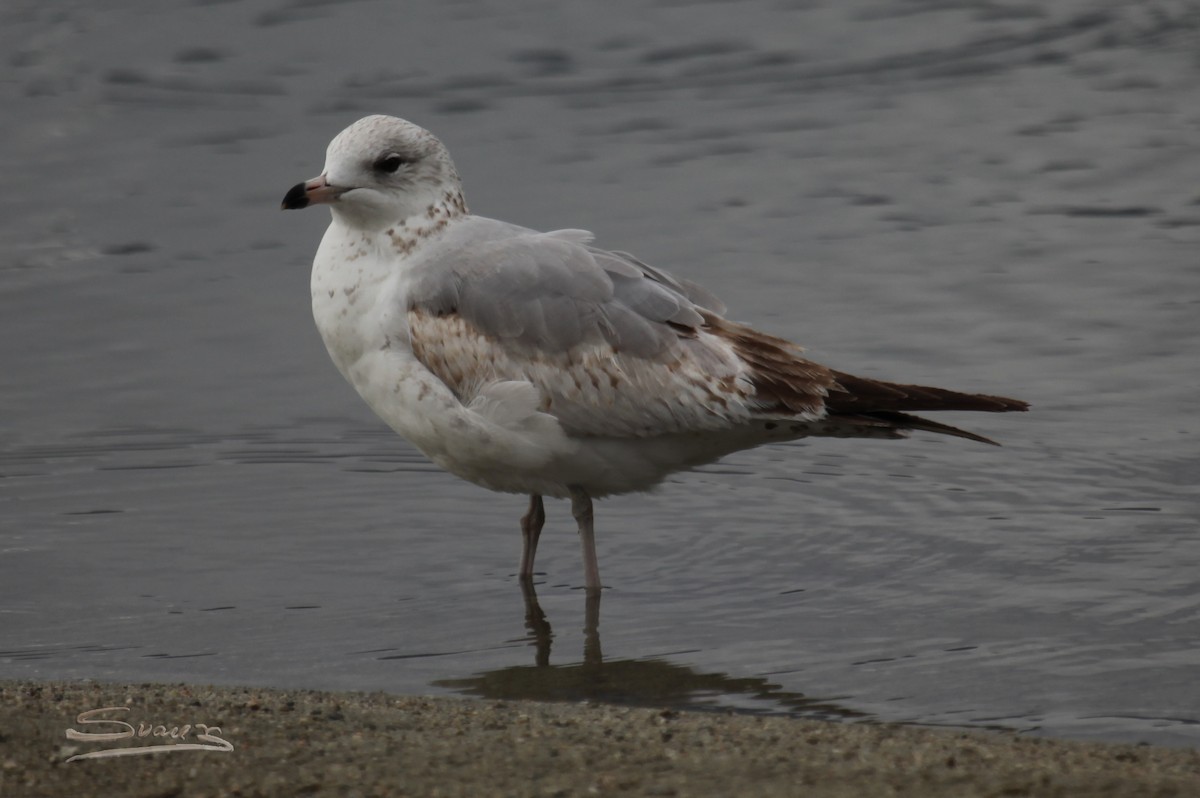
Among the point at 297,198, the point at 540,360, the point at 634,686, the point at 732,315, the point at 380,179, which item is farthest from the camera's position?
the point at 732,315

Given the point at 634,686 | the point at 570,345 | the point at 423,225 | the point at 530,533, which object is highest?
the point at 423,225

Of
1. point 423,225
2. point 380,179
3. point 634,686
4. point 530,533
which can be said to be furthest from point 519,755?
point 380,179

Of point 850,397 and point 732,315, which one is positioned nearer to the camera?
point 850,397

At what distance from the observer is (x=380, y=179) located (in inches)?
275

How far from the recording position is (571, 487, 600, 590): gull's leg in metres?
6.96

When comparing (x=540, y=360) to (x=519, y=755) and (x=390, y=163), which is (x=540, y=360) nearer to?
(x=390, y=163)

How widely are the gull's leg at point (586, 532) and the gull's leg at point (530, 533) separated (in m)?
0.24

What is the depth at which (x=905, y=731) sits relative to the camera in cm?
525

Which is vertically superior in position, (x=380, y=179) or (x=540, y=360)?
(x=380, y=179)

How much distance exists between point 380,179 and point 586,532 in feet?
5.04

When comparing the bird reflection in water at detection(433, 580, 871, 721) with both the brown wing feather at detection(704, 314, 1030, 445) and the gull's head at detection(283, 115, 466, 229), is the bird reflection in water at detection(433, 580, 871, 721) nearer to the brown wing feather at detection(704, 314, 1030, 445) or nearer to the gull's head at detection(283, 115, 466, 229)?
the brown wing feather at detection(704, 314, 1030, 445)

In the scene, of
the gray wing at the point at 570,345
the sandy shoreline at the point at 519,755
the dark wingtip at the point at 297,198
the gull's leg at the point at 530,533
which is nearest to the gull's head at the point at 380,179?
the dark wingtip at the point at 297,198

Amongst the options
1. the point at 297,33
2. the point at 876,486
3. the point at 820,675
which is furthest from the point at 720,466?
the point at 297,33

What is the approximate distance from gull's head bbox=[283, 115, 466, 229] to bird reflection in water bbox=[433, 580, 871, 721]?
1.75 m
